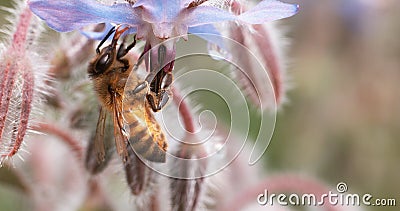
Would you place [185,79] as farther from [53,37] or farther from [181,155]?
[53,37]

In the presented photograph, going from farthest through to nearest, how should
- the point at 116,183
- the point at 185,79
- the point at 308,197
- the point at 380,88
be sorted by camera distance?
the point at 380,88
the point at 116,183
the point at 308,197
the point at 185,79

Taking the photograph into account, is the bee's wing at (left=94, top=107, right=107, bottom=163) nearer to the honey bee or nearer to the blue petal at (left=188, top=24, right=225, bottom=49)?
the honey bee

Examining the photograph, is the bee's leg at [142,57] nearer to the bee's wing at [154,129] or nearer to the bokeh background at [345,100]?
the bee's wing at [154,129]

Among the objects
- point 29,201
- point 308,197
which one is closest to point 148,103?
point 308,197

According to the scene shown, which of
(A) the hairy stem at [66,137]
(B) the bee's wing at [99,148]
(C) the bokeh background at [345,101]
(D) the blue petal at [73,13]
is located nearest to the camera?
(D) the blue petal at [73,13]

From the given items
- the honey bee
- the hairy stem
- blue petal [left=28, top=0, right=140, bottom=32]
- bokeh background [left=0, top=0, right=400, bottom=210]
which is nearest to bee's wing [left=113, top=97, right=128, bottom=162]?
the honey bee

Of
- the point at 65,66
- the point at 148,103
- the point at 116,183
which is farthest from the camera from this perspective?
the point at 116,183

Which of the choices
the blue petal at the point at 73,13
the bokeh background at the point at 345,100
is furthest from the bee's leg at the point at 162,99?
the bokeh background at the point at 345,100
